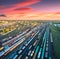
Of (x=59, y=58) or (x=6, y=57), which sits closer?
(x=59, y=58)

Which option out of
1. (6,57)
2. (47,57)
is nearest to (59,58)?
(47,57)

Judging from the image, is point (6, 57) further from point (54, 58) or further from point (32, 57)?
point (54, 58)

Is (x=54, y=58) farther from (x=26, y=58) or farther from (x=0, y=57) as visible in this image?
(x=0, y=57)

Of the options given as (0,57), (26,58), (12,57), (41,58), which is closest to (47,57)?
(41,58)

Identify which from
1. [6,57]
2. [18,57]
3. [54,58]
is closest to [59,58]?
[54,58]

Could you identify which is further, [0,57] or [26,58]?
[0,57]

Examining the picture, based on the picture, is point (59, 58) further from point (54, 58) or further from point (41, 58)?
point (41, 58)

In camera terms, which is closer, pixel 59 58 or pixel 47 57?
pixel 59 58
